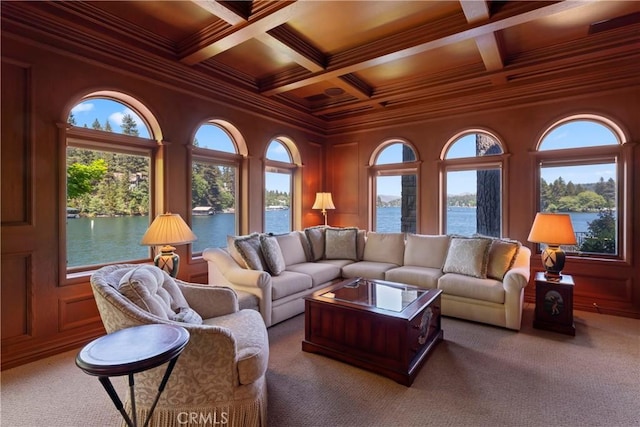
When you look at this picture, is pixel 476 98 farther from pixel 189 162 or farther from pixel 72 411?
pixel 72 411

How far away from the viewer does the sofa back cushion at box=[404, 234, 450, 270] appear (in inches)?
166

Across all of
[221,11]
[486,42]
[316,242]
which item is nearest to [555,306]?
[486,42]

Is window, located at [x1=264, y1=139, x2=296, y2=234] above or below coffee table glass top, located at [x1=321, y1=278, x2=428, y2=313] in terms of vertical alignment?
above

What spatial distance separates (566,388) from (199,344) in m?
2.59

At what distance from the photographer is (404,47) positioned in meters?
3.26

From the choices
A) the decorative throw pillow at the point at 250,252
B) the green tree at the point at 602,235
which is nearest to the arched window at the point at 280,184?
the decorative throw pillow at the point at 250,252

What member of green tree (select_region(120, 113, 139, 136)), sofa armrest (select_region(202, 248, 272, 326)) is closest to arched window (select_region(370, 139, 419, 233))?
sofa armrest (select_region(202, 248, 272, 326))

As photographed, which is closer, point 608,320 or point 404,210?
point 608,320

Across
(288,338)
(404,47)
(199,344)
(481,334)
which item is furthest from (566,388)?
(404,47)

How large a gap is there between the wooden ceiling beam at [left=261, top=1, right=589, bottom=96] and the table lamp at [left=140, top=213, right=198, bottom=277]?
98.3 inches

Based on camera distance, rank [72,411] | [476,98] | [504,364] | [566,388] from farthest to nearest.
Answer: [476,98]
[504,364]
[566,388]
[72,411]

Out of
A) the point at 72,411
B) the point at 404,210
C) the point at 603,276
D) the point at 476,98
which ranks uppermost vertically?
the point at 476,98

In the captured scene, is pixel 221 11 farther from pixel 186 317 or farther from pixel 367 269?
pixel 367 269

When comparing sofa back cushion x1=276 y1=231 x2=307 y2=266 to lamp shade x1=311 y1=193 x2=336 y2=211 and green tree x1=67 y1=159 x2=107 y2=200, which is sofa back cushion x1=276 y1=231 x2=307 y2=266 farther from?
green tree x1=67 y1=159 x2=107 y2=200
